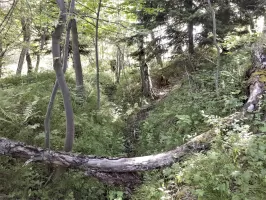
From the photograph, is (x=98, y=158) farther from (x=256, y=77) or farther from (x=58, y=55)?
(x=256, y=77)

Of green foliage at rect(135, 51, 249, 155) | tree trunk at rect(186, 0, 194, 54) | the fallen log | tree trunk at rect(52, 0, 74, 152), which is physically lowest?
the fallen log

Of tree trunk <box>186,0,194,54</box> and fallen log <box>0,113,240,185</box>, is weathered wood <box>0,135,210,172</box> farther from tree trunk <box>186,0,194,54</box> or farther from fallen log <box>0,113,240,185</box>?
tree trunk <box>186,0,194,54</box>

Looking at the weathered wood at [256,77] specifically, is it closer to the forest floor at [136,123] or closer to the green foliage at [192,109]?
the green foliage at [192,109]

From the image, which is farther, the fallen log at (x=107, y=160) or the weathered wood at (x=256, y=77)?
the weathered wood at (x=256, y=77)

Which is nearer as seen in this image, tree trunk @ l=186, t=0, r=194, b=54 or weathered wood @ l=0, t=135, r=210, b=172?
weathered wood @ l=0, t=135, r=210, b=172

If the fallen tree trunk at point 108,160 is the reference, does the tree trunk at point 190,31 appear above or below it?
above

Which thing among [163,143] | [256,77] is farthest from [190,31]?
[163,143]

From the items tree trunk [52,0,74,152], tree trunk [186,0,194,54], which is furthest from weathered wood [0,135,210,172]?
tree trunk [186,0,194,54]

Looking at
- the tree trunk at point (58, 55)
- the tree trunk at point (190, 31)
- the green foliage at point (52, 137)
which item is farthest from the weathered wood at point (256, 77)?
the tree trunk at point (58, 55)

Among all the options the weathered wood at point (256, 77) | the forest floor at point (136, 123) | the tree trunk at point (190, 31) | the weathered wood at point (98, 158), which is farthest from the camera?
the tree trunk at point (190, 31)

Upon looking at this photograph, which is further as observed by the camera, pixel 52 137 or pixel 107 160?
pixel 52 137

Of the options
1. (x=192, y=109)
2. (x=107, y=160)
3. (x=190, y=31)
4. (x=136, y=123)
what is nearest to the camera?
(x=107, y=160)

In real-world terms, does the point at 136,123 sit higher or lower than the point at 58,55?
lower

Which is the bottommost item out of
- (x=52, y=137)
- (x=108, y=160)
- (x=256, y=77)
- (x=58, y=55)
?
(x=108, y=160)
